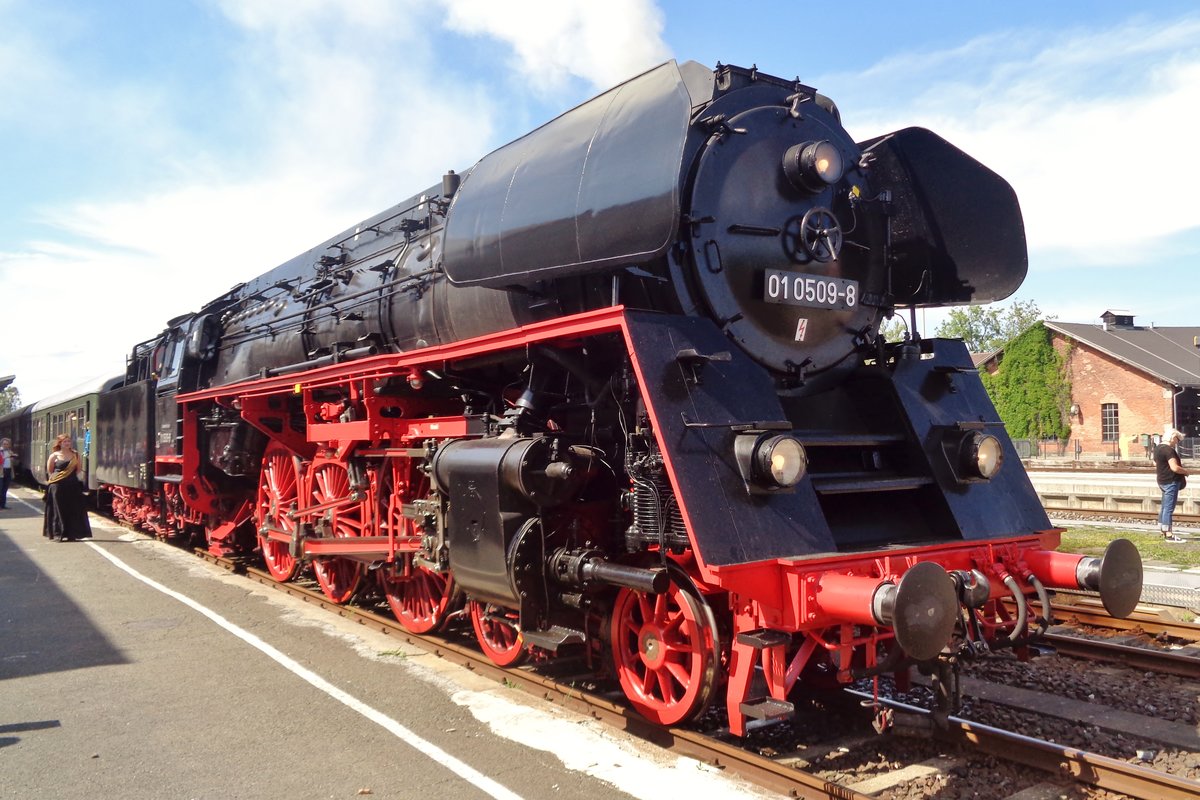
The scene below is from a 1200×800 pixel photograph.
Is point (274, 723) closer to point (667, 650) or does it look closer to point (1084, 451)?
point (667, 650)

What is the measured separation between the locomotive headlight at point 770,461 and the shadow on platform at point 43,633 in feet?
14.2

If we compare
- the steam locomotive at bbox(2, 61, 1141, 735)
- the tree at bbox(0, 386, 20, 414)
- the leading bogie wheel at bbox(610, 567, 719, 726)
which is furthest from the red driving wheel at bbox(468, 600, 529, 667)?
the tree at bbox(0, 386, 20, 414)

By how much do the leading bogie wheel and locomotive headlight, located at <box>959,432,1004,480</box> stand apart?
1.88 m

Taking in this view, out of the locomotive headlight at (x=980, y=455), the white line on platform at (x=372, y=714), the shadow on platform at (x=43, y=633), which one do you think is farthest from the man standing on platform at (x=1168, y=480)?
the shadow on platform at (x=43, y=633)

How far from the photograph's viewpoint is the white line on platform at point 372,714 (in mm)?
3971

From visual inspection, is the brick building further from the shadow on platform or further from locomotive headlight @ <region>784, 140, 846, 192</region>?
the shadow on platform

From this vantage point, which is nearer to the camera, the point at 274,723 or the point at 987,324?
the point at 274,723

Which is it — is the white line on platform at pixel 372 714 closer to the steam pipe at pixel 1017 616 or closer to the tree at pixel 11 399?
the steam pipe at pixel 1017 616

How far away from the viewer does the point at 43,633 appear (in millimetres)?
7137

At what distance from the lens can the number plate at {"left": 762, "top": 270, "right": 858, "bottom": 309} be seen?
465 centimetres

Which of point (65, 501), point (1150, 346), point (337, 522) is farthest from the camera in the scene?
point (1150, 346)

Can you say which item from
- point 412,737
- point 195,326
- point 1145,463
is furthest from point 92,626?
point 1145,463

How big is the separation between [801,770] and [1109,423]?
1486 inches

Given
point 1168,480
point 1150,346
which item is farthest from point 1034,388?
point 1168,480
